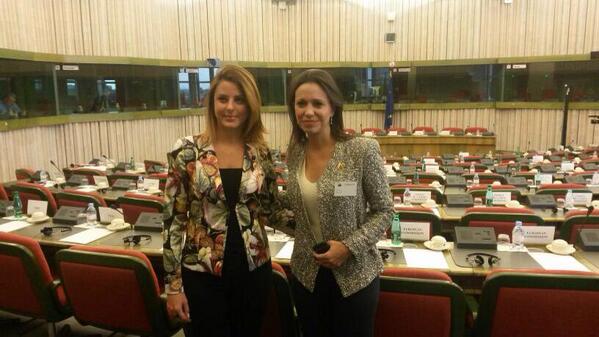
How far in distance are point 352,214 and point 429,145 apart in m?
12.4

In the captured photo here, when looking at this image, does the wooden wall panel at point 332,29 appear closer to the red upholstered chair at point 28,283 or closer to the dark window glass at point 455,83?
the dark window glass at point 455,83

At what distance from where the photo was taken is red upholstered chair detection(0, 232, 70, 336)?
2.96m

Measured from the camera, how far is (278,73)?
51.6 feet

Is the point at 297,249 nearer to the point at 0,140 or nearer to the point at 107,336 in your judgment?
the point at 107,336

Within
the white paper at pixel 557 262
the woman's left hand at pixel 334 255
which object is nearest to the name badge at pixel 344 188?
the woman's left hand at pixel 334 255

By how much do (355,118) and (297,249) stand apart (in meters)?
14.5

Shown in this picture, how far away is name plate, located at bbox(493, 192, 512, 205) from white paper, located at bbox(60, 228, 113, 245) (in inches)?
165

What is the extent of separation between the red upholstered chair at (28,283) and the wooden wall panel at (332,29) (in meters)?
9.08

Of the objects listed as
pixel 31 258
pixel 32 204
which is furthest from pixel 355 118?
pixel 31 258

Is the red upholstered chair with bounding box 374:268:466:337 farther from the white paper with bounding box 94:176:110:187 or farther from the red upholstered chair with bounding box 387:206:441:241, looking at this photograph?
the white paper with bounding box 94:176:110:187

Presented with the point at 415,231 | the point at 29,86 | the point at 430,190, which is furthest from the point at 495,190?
the point at 29,86

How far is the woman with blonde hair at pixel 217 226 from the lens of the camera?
6.65ft

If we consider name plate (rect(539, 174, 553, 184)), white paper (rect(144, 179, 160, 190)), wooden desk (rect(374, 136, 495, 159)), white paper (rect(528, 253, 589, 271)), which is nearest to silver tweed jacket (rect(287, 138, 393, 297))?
white paper (rect(528, 253, 589, 271))

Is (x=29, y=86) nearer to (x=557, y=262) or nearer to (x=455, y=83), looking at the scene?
(x=557, y=262)
